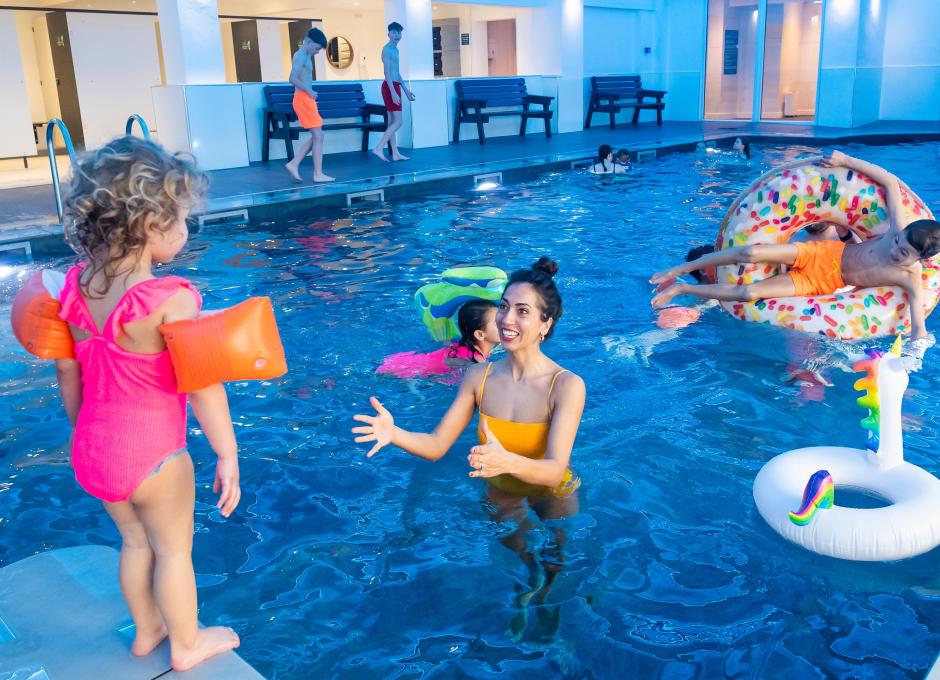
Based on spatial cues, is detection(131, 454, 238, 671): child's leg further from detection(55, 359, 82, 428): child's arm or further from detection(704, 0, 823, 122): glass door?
detection(704, 0, 823, 122): glass door

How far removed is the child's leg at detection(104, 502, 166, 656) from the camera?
84.0 inches

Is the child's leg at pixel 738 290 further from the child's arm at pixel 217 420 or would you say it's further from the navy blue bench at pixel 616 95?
the navy blue bench at pixel 616 95

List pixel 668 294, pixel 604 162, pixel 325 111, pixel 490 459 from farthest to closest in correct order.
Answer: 1. pixel 325 111
2. pixel 604 162
3. pixel 668 294
4. pixel 490 459

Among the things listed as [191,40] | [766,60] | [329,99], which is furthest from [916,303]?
[766,60]

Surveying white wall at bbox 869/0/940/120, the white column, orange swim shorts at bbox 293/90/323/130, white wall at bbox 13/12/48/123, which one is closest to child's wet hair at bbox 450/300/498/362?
orange swim shorts at bbox 293/90/323/130

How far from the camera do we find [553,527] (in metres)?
3.19

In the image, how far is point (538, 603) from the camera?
2.94 meters

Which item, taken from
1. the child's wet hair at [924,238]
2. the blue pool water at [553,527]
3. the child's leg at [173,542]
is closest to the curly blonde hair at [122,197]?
the child's leg at [173,542]

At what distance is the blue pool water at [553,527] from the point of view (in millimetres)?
2730

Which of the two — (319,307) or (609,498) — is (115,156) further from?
(319,307)

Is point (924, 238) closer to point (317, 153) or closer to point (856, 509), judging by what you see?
point (856, 509)

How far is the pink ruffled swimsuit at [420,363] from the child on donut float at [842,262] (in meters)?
1.70

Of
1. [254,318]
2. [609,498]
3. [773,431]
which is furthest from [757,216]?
[254,318]

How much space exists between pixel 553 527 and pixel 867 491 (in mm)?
1174
